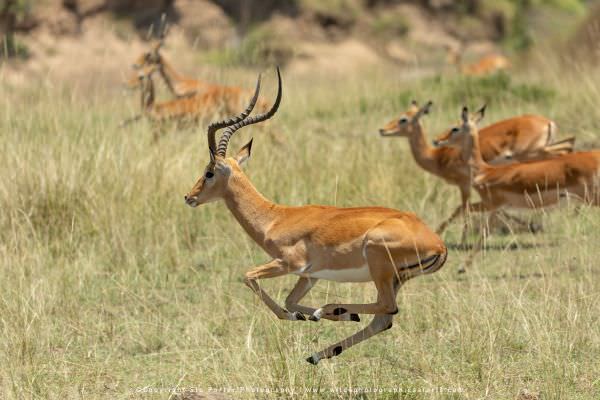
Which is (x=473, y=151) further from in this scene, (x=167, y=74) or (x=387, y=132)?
(x=167, y=74)

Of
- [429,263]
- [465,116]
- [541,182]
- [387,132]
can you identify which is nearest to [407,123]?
[387,132]

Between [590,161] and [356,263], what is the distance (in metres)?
3.16

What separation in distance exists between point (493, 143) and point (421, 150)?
762 millimetres

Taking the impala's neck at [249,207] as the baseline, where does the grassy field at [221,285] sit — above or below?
below

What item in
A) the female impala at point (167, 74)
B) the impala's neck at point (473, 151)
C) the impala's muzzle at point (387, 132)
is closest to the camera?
the impala's neck at point (473, 151)

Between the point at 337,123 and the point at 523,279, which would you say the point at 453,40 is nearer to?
the point at 337,123

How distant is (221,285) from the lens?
21.1 feet

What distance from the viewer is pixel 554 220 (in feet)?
27.2

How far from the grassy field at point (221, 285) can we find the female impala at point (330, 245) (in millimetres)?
193

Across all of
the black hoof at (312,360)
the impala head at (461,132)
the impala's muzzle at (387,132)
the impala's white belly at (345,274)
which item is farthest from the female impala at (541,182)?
the black hoof at (312,360)

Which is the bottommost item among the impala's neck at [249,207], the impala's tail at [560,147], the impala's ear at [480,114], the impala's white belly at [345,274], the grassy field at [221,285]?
the grassy field at [221,285]

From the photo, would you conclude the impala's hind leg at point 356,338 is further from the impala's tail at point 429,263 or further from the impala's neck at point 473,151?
the impala's neck at point 473,151

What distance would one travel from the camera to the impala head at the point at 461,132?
808 cm

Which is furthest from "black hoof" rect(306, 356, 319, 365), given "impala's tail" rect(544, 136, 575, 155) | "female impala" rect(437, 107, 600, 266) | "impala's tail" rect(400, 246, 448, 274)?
"impala's tail" rect(544, 136, 575, 155)
